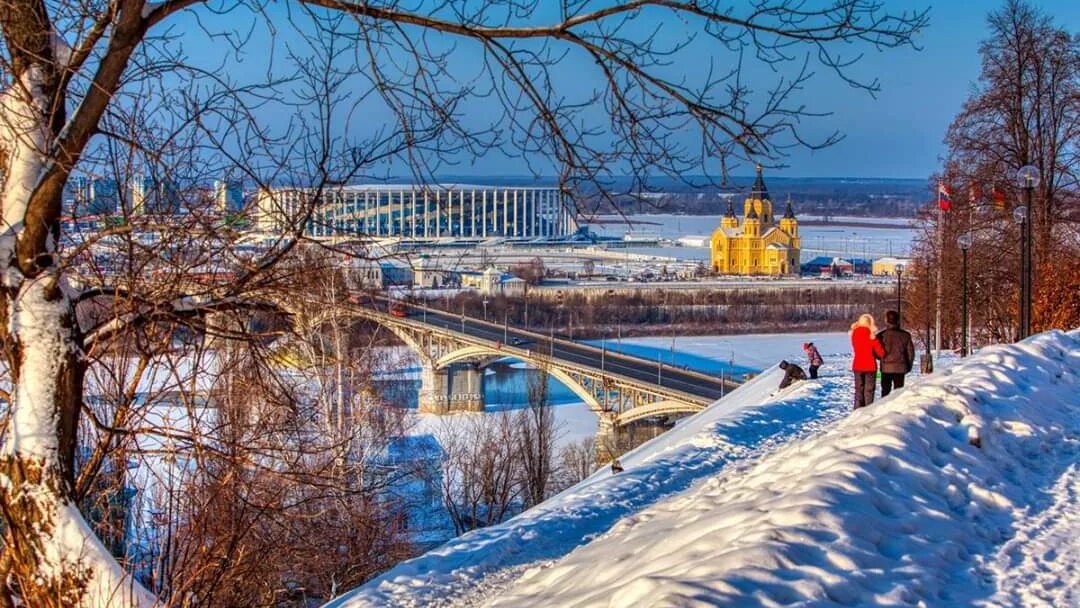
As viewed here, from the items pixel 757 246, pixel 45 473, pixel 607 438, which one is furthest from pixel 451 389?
pixel 757 246

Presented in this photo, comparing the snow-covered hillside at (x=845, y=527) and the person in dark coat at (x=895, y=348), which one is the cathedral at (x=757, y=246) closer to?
the person in dark coat at (x=895, y=348)

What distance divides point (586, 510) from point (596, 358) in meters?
32.9

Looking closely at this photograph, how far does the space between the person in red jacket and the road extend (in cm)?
2286

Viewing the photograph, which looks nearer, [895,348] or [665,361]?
[895,348]

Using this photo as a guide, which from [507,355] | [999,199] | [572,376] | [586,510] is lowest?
[572,376]

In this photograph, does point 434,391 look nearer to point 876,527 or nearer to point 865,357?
point 865,357

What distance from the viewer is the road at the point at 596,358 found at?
36031mm

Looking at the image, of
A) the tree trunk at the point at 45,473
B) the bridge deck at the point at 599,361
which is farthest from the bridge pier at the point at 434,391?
the tree trunk at the point at 45,473

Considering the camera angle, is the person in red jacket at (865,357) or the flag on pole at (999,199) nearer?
the person in red jacket at (865,357)

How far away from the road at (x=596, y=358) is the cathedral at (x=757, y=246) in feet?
139

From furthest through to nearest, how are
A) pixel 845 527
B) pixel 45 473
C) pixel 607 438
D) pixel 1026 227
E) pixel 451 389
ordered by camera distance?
pixel 451 389, pixel 607 438, pixel 1026 227, pixel 845 527, pixel 45 473

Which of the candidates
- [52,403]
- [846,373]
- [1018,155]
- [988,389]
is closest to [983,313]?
[1018,155]

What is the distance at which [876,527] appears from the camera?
4078 mm

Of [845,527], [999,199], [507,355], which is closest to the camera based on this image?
[845,527]
